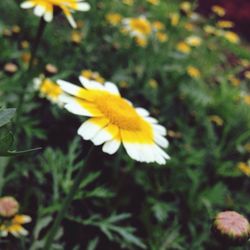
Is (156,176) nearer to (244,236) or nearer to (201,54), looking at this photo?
(244,236)

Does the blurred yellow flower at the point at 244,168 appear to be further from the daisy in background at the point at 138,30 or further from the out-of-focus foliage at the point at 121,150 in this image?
the daisy in background at the point at 138,30

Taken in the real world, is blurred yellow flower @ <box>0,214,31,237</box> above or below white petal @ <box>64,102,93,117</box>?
below

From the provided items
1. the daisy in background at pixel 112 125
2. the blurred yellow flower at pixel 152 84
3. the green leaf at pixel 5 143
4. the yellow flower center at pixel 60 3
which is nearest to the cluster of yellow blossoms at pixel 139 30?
the blurred yellow flower at pixel 152 84

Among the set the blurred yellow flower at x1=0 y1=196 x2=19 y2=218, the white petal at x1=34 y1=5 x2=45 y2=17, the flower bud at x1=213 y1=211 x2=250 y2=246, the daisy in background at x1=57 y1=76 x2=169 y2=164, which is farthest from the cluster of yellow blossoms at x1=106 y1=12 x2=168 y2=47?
the flower bud at x1=213 y1=211 x2=250 y2=246

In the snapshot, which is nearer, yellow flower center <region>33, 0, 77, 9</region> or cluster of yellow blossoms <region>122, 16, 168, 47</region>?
yellow flower center <region>33, 0, 77, 9</region>

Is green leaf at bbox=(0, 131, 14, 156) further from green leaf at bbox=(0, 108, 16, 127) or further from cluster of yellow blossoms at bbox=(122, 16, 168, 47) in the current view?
cluster of yellow blossoms at bbox=(122, 16, 168, 47)

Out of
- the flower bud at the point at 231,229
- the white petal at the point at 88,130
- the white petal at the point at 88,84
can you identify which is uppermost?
the white petal at the point at 88,130
